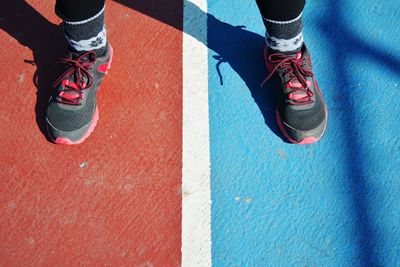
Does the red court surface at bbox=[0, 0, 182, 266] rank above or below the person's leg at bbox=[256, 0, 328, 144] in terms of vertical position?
below

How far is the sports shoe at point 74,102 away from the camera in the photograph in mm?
1781

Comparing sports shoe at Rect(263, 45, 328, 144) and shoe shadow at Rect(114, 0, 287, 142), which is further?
shoe shadow at Rect(114, 0, 287, 142)

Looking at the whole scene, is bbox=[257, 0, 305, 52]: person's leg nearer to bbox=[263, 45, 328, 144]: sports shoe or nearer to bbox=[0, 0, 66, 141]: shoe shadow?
bbox=[263, 45, 328, 144]: sports shoe

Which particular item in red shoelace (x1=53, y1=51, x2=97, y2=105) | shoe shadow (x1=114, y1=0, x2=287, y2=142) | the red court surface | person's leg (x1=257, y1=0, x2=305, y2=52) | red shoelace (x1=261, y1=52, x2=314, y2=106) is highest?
person's leg (x1=257, y1=0, x2=305, y2=52)

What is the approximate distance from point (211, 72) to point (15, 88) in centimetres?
88

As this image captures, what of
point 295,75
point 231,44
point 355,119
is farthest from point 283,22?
point 355,119

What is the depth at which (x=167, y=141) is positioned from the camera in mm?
1840

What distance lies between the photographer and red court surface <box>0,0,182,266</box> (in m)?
1.67

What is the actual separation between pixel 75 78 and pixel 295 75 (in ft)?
3.00

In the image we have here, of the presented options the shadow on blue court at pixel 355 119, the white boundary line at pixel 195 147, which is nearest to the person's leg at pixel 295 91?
the shadow on blue court at pixel 355 119

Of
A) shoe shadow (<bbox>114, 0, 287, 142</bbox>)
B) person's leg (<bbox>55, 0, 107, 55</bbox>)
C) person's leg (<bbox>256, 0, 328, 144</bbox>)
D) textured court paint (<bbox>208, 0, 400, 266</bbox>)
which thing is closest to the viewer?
person's leg (<bbox>55, 0, 107, 55</bbox>)

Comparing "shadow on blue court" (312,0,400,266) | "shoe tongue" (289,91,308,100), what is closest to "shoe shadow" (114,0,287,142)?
"shoe tongue" (289,91,308,100)

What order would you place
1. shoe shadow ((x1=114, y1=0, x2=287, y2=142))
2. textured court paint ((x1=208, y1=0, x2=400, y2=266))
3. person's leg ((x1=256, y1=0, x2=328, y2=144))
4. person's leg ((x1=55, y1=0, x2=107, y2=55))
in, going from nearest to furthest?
person's leg ((x1=55, y1=0, x2=107, y2=55))
textured court paint ((x1=208, y1=0, x2=400, y2=266))
person's leg ((x1=256, y1=0, x2=328, y2=144))
shoe shadow ((x1=114, y1=0, x2=287, y2=142))

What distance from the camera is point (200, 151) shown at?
5.98 ft
